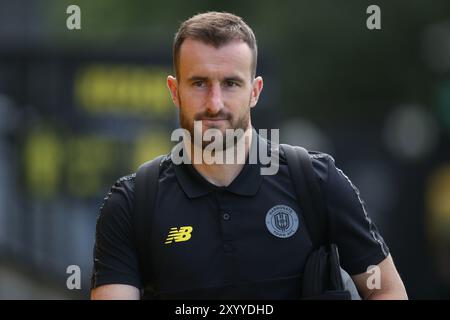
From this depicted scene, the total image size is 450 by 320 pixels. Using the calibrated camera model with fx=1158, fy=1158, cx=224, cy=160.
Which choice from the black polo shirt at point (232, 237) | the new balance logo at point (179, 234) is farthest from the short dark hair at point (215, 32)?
the new balance logo at point (179, 234)

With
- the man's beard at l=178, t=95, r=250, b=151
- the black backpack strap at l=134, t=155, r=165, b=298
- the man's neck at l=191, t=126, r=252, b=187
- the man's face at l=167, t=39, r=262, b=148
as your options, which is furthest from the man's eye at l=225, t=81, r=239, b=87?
the black backpack strap at l=134, t=155, r=165, b=298

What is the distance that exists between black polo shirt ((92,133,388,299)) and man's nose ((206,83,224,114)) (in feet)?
1.17

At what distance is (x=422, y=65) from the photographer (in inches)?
910

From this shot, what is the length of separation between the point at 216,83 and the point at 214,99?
0.07m

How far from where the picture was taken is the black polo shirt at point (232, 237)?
15.2 feet

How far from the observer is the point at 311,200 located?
15.5 feet

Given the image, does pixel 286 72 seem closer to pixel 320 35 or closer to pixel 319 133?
pixel 320 35

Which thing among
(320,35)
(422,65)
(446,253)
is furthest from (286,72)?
(446,253)

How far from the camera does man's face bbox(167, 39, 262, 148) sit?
4660 millimetres

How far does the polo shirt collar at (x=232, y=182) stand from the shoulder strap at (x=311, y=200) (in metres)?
0.16

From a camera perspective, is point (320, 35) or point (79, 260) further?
point (320, 35)

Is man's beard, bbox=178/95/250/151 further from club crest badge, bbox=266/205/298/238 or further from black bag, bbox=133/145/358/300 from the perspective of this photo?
club crest badge, bbox=266/205/298/238
